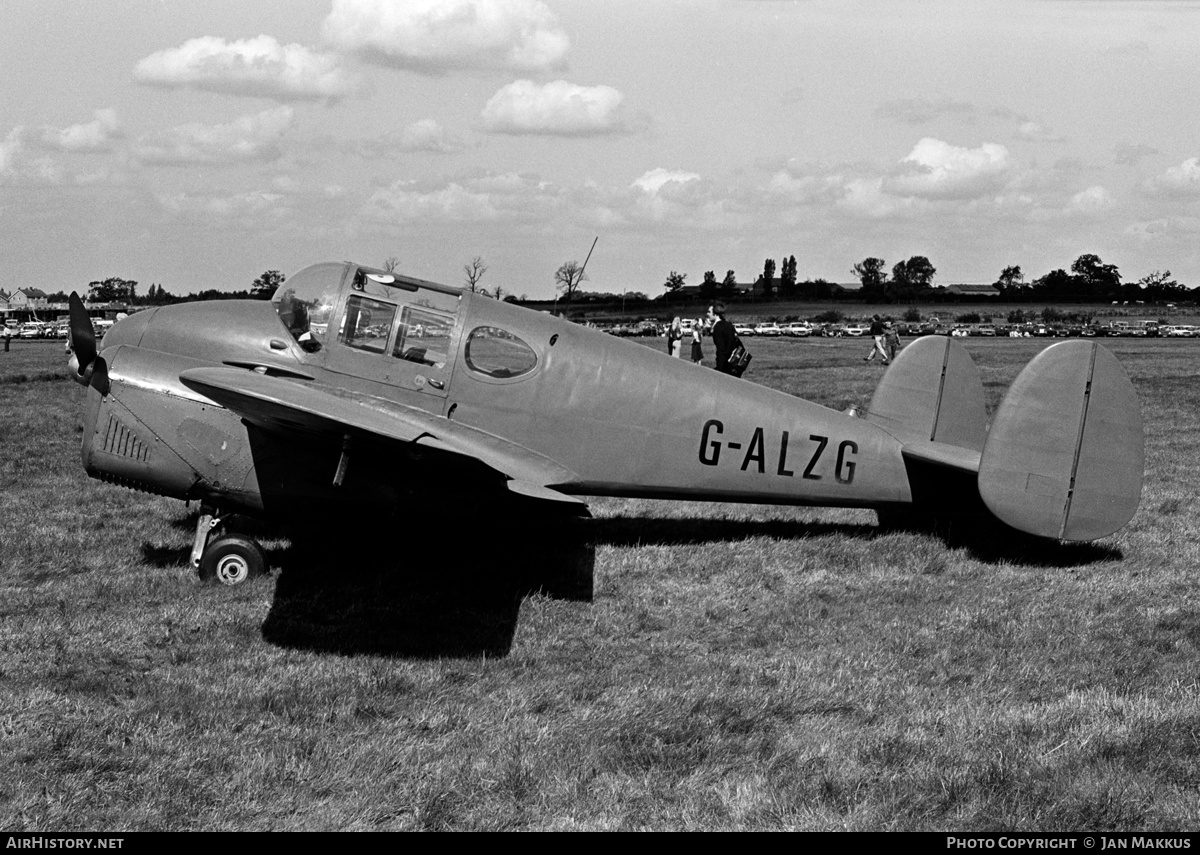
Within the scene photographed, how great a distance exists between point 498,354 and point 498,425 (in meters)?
0.52

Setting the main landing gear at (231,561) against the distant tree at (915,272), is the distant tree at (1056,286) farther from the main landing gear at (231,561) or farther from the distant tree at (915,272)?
the main landing gear at (231,561)

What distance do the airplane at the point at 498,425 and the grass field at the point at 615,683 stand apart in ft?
1.83

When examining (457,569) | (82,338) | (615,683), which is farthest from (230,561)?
(615,683)

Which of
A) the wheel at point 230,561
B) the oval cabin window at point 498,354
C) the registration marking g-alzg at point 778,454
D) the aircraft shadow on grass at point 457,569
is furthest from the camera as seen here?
the registration marking g-alzg at point 778,454

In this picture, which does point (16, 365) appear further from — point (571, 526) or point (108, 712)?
point (108, 712)

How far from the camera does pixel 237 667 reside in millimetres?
5828

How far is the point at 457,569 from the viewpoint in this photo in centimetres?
783

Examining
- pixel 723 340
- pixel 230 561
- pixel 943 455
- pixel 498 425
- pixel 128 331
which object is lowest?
pixel 230 561

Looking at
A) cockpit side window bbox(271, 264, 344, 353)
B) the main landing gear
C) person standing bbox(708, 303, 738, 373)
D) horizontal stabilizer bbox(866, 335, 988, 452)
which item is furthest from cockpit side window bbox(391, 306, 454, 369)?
person standing bbox(708, 303, 738, 373)

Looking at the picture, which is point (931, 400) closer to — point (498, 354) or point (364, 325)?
point (498, 354)

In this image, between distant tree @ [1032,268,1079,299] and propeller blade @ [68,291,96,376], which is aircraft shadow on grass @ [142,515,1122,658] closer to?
propeller blade @ [68,291,96,376]

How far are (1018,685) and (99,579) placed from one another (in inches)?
236

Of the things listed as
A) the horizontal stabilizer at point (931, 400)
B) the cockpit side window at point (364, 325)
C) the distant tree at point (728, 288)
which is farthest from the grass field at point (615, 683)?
the distant tree at point (728, 288)

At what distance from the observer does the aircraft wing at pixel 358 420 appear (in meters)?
5.98
